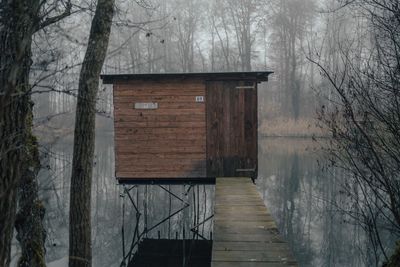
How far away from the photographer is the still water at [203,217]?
40.5 feet

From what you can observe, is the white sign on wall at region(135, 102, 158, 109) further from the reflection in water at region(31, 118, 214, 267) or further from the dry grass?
the dry grass

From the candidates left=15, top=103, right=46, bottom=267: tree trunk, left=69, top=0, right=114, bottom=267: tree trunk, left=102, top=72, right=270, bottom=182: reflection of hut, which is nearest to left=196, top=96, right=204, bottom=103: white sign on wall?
left=102, top=72, right=270, bottom=182: reflection of hut

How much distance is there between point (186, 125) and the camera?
36.2 feet

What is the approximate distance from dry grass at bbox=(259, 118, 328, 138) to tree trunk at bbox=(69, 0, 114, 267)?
86.7 ft

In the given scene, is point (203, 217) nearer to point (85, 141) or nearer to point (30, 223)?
point (85, 141)

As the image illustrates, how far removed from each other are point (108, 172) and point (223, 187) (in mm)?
15718

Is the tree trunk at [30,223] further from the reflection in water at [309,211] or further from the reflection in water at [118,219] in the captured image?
the reflection in water at [118,219]

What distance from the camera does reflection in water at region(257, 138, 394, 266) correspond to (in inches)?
478

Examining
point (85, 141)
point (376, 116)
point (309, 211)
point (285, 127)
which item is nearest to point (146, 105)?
point (85, 141)

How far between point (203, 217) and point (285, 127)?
62.3 ft

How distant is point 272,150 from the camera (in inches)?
1133

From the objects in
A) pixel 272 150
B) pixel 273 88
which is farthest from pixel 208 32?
pixel 272 150

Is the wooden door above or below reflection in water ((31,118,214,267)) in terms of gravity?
above

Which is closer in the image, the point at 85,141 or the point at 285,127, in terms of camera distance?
the point at 85,141
